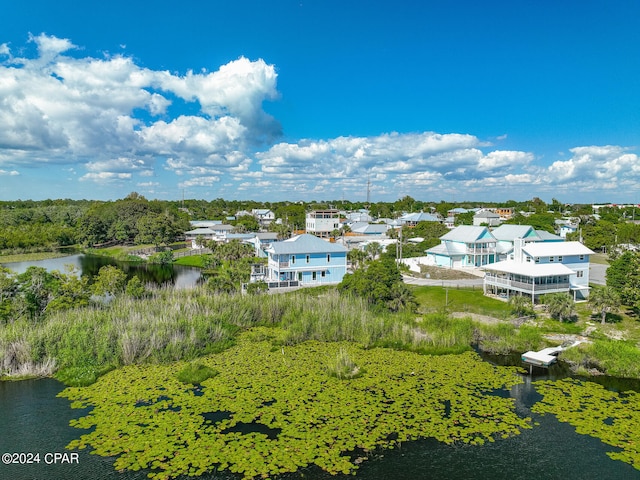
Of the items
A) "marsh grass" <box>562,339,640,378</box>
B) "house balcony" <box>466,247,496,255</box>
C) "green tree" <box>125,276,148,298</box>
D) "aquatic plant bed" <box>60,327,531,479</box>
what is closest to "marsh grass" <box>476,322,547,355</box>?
"marsh grass" <box>562,339,640,378</box>

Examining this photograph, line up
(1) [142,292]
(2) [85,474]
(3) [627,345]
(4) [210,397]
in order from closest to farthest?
(2) [85,474] → (4) [210,397] → (3) [627,345] → (1) [142,292]

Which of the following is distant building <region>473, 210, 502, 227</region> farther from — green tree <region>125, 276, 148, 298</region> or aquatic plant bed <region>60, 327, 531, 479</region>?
green tree <region>125, 276, 148, 298</region>

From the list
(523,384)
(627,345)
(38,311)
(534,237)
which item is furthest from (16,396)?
(534,237)

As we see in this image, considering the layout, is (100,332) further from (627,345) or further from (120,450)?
(627,345)

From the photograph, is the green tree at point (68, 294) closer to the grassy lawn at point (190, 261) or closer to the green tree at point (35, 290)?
the green tree at point (35, 290)

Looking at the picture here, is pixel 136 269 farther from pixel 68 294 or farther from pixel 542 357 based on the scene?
pixel 542 357

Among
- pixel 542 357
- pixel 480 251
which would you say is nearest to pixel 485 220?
pixel 480 251

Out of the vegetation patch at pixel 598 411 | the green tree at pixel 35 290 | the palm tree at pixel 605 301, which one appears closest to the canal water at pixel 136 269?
the green tree at pixel 35 290

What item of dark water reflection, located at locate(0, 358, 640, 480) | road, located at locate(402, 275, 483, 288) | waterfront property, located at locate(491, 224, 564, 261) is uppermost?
waterfront property, located at locate(491, 224, 564, 261)
